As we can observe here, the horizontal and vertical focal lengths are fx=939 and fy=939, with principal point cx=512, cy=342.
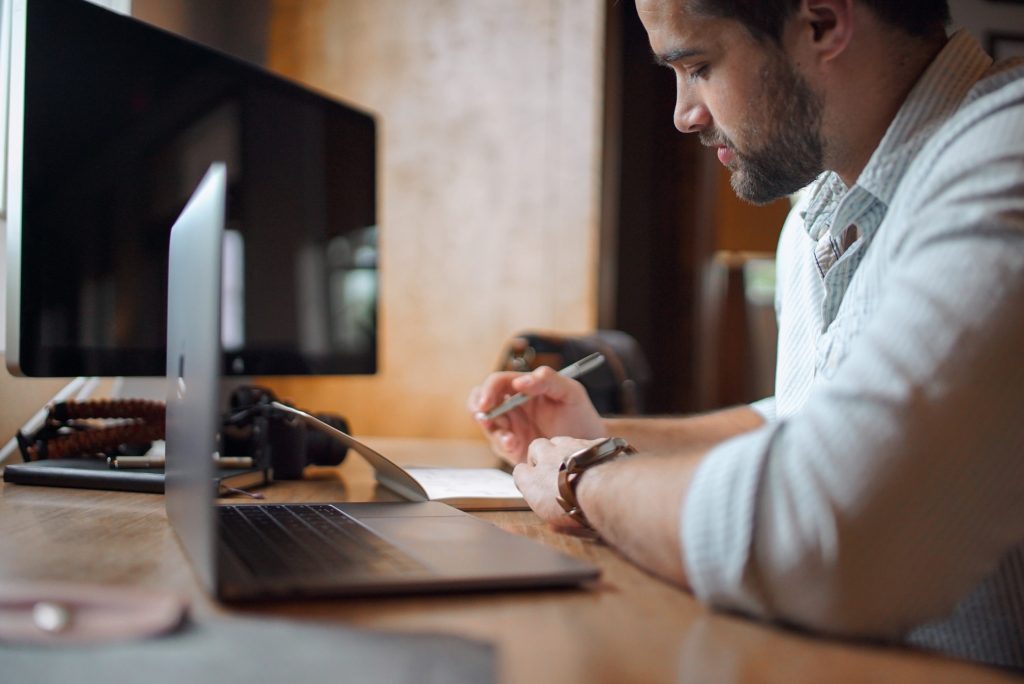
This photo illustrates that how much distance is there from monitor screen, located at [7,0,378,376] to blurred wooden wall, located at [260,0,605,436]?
0.94 meters

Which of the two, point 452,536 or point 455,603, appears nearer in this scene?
point 455,603

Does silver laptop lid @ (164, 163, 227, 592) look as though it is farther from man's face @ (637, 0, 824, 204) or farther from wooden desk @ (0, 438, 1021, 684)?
man's face @ (637, 0, 824, 204)

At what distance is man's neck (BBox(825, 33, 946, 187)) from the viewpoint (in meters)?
0.93

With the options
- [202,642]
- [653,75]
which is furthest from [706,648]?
[653,75]

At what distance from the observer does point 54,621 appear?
487 mm

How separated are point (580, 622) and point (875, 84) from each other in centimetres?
65

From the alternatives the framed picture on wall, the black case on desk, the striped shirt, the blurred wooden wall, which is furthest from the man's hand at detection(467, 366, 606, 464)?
the framed picture on wall

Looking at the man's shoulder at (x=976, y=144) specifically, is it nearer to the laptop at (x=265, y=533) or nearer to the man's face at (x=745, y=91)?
the man's face at (x=745, y=91)

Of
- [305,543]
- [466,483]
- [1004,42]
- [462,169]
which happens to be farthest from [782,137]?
[1004,42]

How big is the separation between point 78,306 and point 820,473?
34.9 inches

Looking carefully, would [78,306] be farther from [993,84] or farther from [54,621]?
[993,84]

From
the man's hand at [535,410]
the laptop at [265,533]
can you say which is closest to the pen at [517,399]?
the man's hand at [535,410]

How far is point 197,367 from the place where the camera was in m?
0.62

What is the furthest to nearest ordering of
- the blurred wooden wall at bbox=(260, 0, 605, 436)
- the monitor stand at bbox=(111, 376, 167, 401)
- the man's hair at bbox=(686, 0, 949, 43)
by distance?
the blurred wooden wall at bbox=(260, 0, 605, 436) → the monitor stand at bbox=(111, 376, 167, 401) → the man's hair at bbox=(686, 0, 949, 43)
